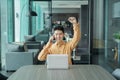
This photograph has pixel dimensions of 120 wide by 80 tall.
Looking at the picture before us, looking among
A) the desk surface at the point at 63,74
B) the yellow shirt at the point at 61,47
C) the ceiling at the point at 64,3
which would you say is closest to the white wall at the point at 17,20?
the ceiling at the point at 64,3

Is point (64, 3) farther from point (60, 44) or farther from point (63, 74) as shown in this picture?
point (63, 74)

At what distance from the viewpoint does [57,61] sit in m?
2.92

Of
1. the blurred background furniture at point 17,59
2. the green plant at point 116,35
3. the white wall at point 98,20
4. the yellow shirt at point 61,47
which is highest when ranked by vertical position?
the white wall at point 98,20

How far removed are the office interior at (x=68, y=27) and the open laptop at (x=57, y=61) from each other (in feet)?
8.31

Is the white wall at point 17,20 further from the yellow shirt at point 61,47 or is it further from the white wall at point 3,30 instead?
the yellow shirt at point 61,47

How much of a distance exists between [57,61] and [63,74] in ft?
0.71

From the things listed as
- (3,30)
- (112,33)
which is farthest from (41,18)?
(112,33)

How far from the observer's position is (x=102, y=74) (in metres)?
2.81

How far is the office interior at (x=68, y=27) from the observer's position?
6.32 meters

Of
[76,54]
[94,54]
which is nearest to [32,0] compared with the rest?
[76,54]

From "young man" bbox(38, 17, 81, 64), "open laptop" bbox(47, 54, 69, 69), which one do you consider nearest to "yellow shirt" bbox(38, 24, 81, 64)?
"young man" bbox(38, 17, 81, 64)

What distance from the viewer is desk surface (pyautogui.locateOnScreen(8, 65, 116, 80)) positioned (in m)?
2.62

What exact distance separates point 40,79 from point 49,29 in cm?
773

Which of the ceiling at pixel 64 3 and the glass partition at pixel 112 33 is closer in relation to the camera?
the glass partition at pixel 112 33
